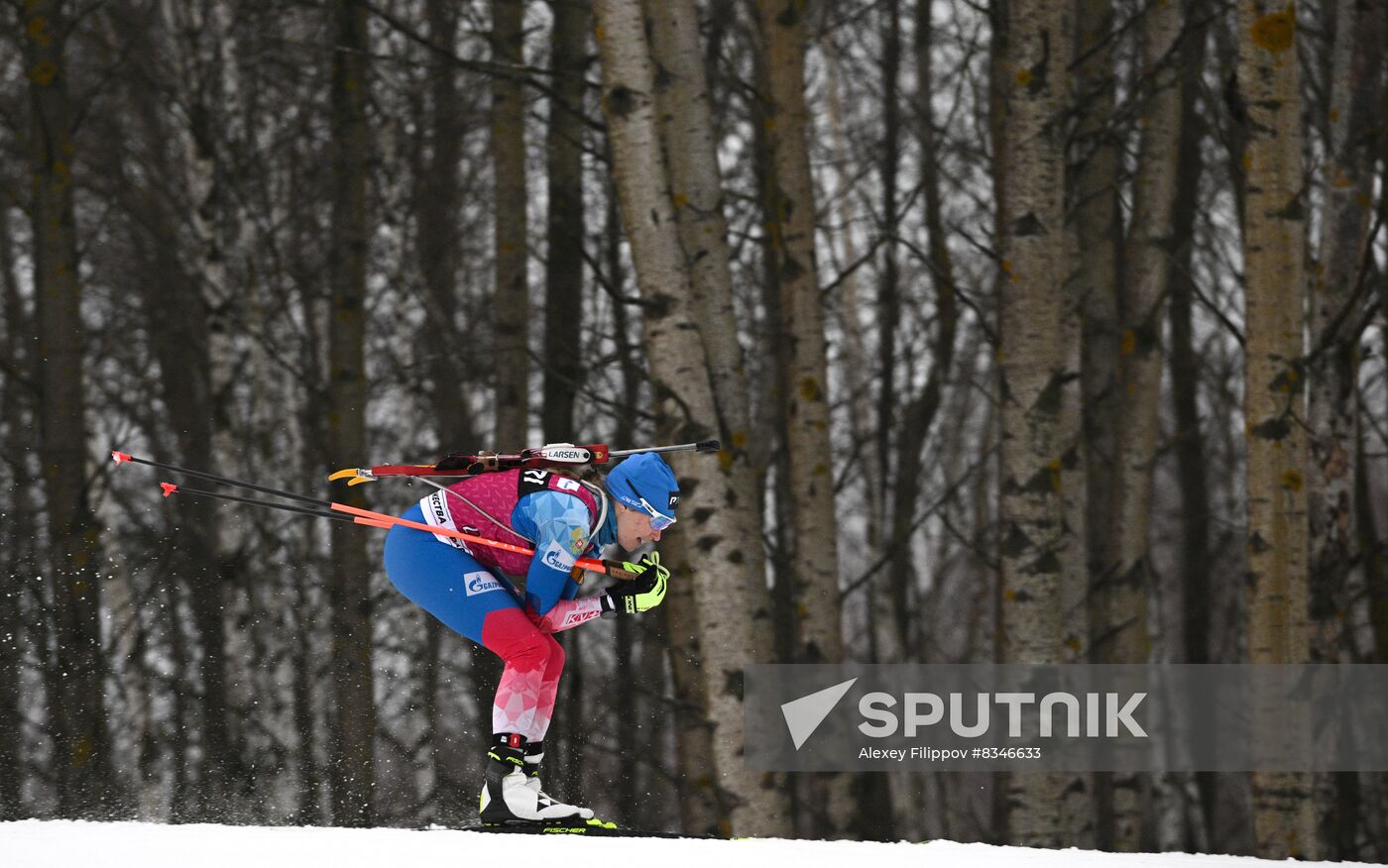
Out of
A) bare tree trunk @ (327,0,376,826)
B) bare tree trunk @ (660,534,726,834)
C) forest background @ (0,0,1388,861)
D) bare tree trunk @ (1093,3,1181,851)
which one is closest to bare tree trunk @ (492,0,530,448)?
forest background @ (0,0,1388,861)

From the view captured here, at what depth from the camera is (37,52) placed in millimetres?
8219

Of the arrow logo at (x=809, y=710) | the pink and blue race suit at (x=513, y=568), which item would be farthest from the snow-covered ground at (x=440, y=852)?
the arrow logo at (x=809, y=710)

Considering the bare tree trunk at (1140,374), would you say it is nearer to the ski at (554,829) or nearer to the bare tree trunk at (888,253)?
the bare tree trunk at (888,253)

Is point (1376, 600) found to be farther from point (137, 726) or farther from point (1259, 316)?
point (137, 726)

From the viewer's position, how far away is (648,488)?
179 inches

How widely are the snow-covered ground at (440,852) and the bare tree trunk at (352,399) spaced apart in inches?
170

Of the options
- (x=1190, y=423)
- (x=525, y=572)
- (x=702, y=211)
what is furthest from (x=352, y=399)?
(x=1190, y=423)

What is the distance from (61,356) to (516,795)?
4.88 metres

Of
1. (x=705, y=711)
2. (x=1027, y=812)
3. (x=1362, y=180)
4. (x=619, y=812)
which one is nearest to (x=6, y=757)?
(x=619, y=812)

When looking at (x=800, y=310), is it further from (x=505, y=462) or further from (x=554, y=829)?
(x=554, y=829)

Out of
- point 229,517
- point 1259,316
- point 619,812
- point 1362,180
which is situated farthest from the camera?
point 619,812

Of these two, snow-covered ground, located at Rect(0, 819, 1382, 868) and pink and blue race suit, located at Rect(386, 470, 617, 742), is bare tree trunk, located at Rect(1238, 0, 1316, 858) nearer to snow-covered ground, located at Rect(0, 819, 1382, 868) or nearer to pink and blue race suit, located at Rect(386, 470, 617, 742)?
snow-covered ground, located at Rect(0, 819, 1382, 868)

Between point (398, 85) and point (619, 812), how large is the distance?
6131 mm

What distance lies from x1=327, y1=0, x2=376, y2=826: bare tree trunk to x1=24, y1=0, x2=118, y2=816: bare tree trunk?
1.53 meters
